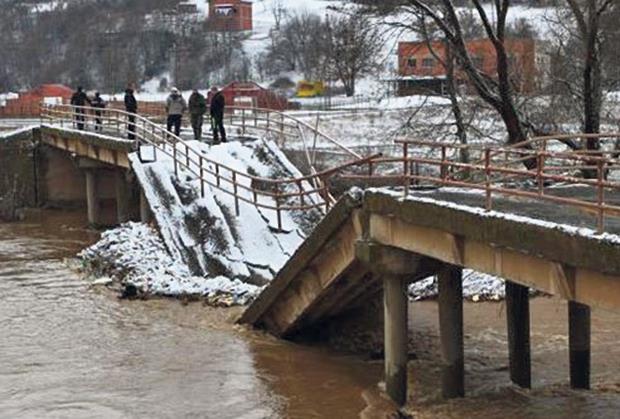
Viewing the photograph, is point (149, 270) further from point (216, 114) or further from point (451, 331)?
point (451, 331)

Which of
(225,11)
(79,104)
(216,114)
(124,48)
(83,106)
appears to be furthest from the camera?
(225,11)

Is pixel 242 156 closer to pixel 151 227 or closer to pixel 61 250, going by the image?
pixel 151 227

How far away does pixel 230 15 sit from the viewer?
183 metres

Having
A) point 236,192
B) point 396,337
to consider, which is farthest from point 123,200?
point 396,337

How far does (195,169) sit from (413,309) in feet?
23.2

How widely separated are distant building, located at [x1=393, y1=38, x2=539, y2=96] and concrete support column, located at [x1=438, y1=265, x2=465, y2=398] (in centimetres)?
1469

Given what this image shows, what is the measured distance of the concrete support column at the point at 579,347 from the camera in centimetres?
1508

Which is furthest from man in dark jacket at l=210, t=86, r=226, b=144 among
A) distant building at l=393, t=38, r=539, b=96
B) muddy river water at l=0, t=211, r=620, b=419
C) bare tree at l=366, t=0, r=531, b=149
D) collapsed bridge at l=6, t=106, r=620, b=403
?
muddy river water at l=0, t=211, r=620, b=419

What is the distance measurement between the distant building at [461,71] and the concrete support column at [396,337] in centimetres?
1475

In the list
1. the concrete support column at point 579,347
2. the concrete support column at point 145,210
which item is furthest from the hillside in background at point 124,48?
the concrete support column at point 579,347

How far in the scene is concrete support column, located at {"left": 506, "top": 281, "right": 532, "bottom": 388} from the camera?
15227mm

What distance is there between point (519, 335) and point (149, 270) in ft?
32.2

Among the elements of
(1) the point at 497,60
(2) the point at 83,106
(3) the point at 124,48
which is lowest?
(2) the point at 83,106

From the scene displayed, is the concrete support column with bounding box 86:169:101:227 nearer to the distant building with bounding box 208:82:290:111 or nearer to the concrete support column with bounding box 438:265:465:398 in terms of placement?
the concrete support column with bounding box 438:265:465:398
